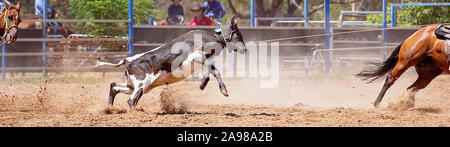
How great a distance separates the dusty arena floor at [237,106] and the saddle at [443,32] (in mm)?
979

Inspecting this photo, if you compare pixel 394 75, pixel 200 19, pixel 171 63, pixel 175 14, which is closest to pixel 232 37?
pixel 171 63

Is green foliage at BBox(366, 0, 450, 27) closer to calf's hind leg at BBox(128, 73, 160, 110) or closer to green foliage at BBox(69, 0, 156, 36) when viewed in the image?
green foliage at BBox(69, 0, 156, 36)

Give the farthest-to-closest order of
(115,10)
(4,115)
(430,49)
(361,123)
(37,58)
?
1. (115,10)
2. (37,58)
3. (430,49)
4. (4,115)
5. (361,123)

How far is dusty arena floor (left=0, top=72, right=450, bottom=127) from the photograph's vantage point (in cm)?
675

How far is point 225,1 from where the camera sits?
114 feet

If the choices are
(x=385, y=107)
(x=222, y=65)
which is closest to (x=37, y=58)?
(x=222, y=65)

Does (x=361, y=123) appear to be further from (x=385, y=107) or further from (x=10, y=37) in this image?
(x=10, y=37)

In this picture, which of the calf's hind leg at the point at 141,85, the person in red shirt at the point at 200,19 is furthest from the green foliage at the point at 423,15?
the calf's hind leg at the point at 141,85

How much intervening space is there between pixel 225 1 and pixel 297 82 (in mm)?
22555

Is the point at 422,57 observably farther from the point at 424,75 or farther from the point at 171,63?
the point at 171,63

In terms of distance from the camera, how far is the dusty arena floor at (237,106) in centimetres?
675

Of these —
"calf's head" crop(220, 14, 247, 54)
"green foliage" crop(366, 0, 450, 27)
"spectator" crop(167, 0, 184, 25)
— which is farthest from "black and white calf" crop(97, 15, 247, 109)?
"green foliage" crop(366, 0, 450, 27)

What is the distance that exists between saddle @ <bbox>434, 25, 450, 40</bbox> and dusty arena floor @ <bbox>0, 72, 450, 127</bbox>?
98 centimetres

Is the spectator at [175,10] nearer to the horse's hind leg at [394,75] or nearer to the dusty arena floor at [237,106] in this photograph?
the dusty arena floor at [237,106]
